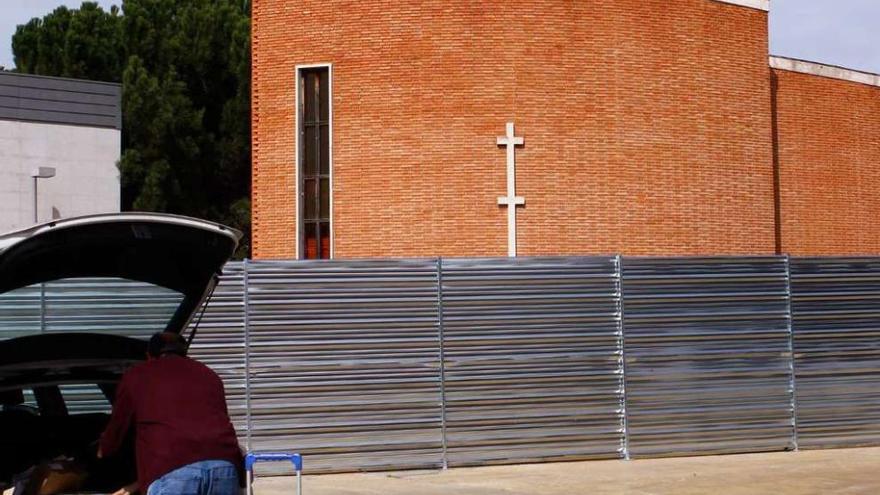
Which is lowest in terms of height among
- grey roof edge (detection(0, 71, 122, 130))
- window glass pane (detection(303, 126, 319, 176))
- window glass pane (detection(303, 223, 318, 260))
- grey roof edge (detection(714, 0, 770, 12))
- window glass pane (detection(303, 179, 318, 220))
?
window glass pane (detection(303, 223, 318, 260))

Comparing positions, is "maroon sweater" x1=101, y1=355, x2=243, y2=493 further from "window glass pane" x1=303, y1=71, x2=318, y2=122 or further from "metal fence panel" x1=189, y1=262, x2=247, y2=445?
"window glass pane" x1=303, y1=71, x2=318, y2=122

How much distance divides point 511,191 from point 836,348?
34.7 feet

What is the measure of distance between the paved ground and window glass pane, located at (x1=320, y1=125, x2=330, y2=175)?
1321cm

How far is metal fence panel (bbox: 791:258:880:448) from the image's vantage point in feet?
54.0

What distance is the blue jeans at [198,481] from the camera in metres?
5.79

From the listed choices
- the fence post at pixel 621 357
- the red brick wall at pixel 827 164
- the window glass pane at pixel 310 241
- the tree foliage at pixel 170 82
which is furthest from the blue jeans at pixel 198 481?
the tree foliage at pixel 170 82

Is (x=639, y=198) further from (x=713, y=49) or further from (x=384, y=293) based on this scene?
(x=384, y=293)

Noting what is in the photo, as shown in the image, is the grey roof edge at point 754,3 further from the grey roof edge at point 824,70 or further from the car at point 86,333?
the car at point 86,333

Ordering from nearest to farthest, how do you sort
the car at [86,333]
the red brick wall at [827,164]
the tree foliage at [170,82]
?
the car at [86,333] < the red brick wall at [827,164] < the tree foliage at [170,82]

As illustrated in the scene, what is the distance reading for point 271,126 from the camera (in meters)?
28.0

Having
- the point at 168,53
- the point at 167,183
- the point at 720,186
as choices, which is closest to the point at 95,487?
the point at 720,186

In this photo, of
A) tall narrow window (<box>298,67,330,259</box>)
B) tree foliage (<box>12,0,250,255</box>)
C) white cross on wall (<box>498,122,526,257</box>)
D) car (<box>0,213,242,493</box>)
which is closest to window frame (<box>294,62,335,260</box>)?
tall narrow window (<box>298,67,330,259</box>)

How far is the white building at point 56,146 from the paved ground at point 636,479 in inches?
795

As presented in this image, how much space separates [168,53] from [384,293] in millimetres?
35125
